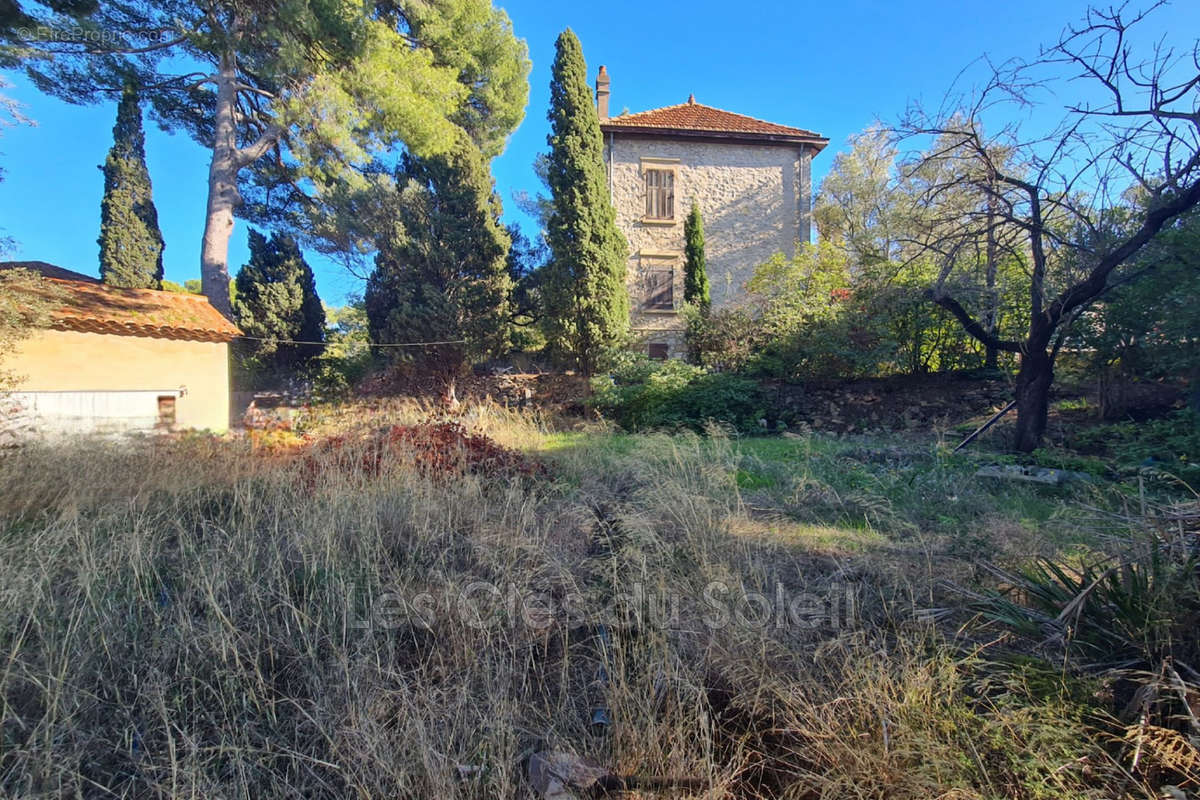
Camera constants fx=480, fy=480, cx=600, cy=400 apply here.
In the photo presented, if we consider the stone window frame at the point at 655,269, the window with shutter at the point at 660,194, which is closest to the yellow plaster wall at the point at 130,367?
the stone window frame at the point at 655,269

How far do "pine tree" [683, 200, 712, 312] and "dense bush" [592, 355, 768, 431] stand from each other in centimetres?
405

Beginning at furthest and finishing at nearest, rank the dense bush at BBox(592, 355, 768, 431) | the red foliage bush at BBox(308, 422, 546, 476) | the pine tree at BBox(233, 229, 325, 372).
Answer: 1. the pine tree at BBox(233, 229, 325, 372)
2. the dense bush at BBox(592, 355, 768, 431)
3. the red foliage bush at BBox(308, 422, 546, 476)

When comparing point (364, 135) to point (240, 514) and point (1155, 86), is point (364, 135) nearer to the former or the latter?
point (240, 514)

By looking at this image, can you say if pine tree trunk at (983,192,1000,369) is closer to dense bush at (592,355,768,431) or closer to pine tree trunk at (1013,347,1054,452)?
pine tree trunk at (1013,347,1054,452)

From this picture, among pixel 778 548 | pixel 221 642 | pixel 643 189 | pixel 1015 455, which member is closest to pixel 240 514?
pixel 221 642

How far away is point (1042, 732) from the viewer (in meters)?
1.41

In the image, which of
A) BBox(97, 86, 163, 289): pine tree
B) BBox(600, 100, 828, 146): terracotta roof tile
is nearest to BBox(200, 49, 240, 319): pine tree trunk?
BBox(97, 86, 163, 289): pine tree

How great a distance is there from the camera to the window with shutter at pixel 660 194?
1597 cm

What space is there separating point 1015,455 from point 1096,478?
1.37 m

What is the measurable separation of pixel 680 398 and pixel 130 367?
9.85m

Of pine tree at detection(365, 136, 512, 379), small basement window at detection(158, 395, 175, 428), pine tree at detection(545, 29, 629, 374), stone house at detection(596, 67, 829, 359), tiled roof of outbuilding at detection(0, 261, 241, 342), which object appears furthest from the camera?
stone house at detection(596, 67, 829, 359)

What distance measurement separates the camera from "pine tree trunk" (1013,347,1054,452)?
658 cm

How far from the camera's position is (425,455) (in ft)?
15.6

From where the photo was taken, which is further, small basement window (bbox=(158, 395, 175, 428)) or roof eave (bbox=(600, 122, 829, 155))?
roof eave (bbox=(600, 122, 829, 155))
